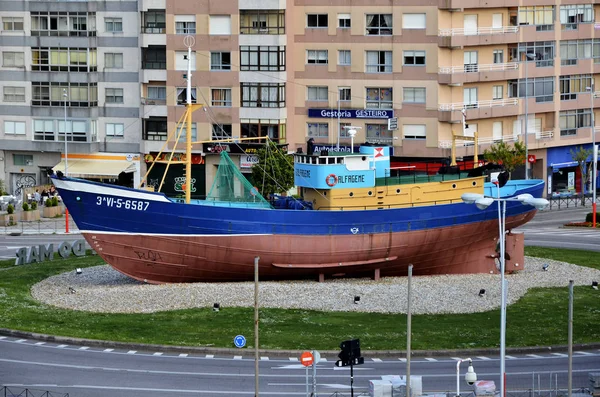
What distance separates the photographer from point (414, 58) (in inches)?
4373

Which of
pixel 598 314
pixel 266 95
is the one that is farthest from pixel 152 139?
Result: pixel 598 314

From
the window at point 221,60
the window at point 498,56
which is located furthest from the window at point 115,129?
the window at point 498,56

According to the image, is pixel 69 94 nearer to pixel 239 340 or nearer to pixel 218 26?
pixel 218 26

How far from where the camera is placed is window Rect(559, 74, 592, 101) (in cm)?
12138

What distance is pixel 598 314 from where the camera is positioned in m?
67.4

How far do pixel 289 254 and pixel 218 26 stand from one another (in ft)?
131

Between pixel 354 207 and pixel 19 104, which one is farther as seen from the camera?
pixel 19 104

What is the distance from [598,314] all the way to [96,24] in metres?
60.0

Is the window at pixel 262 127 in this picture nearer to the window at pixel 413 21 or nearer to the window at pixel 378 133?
the window at pixel 378 133

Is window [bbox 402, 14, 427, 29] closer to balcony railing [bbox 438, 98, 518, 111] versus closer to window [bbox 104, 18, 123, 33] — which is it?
balcony railing [bbox 438, 98, 518, 111]

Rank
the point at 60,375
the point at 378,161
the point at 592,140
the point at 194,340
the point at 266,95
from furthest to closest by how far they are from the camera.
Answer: the point at 592,140
the point at 266,95
the point at 378,161
the point at 194,340
the point at 60,375

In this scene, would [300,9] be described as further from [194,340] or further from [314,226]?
[194,340]

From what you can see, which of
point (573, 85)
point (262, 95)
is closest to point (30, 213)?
point (262, 95)

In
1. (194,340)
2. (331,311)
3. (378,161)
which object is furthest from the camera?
(378,161)
